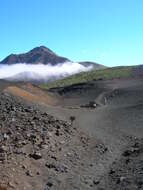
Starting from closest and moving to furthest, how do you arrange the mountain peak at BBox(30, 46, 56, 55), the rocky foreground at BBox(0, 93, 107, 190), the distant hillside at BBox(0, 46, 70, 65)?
1. the rocky foreground at BBox(0, 93, 107, 190)
2. the distant hillside at BBox(0, 46, 70, 65)
3. the mountain peak at BBox(30, 46, 56, 55)

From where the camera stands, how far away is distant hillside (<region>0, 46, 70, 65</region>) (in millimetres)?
156375

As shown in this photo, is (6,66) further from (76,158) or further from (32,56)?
(76,158)

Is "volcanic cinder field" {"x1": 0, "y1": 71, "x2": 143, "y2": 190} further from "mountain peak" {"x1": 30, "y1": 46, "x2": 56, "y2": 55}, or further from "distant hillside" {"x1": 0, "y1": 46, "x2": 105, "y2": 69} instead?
"mountain peak" {"x1": 30, "y1": 46, "x2": 56, "y2": 55}

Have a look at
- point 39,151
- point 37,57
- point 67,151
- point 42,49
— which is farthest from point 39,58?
point 39,151

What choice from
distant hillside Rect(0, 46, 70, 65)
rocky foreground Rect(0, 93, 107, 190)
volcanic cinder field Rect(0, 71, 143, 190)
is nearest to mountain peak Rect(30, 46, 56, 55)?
distant hillside Rect(0, 46, 70, 65)

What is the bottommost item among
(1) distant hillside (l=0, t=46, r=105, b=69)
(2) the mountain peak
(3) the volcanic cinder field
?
(3) the volcanic cinder field

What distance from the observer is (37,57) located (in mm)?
161750

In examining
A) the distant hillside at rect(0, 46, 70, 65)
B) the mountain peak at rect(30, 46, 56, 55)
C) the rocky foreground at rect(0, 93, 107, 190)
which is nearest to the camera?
the rocky foreground at rect(0, 93, 107, 190)

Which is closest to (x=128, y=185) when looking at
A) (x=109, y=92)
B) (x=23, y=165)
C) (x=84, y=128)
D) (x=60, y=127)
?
(x=23, y=165)

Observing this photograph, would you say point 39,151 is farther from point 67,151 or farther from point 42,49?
point 42,49

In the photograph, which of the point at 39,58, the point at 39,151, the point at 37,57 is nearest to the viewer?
the point at 39,151

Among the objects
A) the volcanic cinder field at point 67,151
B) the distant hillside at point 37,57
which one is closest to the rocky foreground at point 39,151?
the volcanic cinder field at point 67,151

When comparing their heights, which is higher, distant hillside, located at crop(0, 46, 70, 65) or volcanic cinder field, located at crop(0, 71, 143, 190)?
distant hillside, located at crop(0, 46, 70, 65)

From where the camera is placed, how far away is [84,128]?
2444 centimetres
